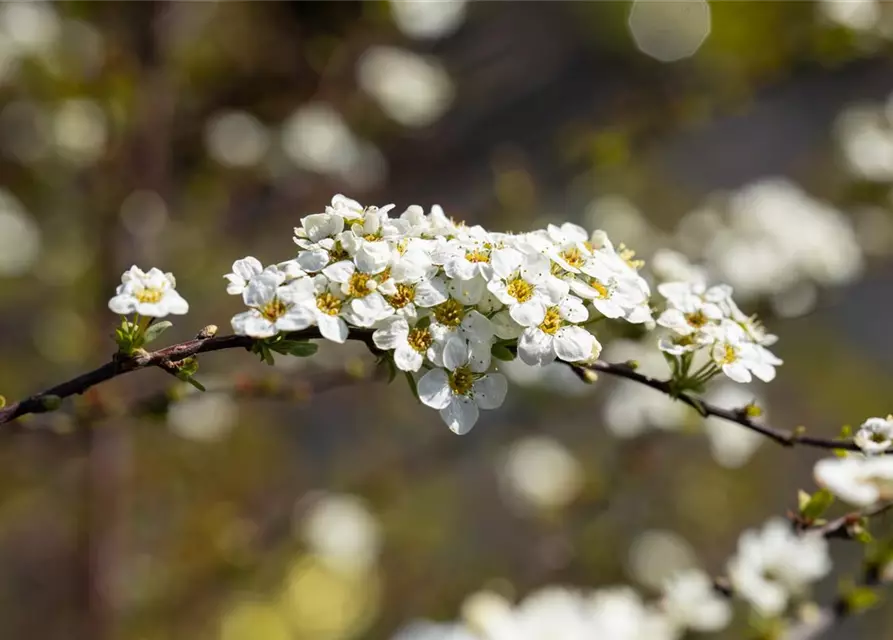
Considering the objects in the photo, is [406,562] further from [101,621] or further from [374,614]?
[101,621]

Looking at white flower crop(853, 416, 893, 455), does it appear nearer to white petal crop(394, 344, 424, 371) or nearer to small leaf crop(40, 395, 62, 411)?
white petal crop(394, 344, 424, 371)

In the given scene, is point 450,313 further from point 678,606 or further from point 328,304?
point 678,606

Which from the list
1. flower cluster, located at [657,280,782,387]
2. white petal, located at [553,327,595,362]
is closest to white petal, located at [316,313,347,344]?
white petal, located at [553,327,595,362]

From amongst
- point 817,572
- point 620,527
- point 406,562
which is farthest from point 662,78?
point 817,572

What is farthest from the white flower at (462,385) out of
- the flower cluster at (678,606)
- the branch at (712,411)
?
the flower cluster at (678,606)

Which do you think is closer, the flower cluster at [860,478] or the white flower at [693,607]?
the flower cluster at [860,478]

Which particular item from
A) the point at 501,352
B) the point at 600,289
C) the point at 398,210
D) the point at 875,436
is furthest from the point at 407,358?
the point at 398,210

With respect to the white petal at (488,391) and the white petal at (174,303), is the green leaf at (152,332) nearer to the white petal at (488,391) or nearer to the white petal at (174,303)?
the white petal at (174,303)
